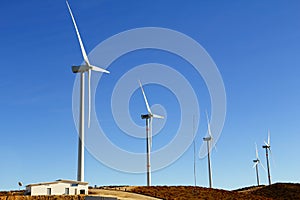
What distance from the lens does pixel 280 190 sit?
12375cm

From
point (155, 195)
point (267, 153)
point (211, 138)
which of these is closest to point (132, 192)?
point (155, 195)

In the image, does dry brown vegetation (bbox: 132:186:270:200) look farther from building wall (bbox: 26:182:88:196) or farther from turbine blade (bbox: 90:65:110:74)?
turbine blade (bbox: 90:65:110:74)

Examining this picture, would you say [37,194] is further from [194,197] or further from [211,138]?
[211,138]

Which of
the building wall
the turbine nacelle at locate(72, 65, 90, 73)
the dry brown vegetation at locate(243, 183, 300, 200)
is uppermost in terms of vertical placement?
the turbine nacelle at locate(72, 65, 90, 73)

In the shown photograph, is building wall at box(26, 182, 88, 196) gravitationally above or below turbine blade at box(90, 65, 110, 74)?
below

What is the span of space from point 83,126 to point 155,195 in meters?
18.4

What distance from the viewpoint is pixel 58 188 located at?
3196 inches

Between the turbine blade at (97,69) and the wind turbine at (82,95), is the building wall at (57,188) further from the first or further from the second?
the turbine blade at (97,69)

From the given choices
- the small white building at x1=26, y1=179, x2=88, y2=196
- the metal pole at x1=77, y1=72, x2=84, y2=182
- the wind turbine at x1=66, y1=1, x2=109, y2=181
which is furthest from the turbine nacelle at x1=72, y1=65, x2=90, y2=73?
the small white building at x1=26, y1=179, x2=88, y2=196

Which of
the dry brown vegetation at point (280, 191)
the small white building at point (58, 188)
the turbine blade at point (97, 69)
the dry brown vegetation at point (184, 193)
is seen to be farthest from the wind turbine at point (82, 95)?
the dry brown vegetation at point (280, 191)

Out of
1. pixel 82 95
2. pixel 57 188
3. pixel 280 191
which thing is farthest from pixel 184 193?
pixel 280 191

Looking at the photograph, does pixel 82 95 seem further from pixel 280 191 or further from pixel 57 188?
pixel 280 191

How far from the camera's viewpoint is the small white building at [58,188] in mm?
79875

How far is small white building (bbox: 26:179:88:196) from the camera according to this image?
7988 cm
